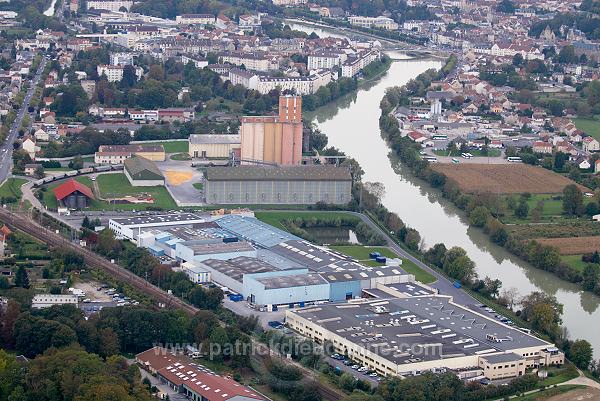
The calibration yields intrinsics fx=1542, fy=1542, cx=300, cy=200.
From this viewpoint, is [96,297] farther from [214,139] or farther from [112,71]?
[112,71]

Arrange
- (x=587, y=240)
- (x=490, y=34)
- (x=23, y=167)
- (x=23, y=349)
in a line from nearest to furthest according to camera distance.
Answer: (x=23, y=349) < (x=587, y=240) < (x=23, y=167) < (x=490, y=34)

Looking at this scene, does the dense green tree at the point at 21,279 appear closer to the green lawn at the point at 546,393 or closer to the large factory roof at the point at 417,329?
the large factory roof at the point at 417,329

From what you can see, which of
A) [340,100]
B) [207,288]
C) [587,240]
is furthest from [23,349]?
[340,100]

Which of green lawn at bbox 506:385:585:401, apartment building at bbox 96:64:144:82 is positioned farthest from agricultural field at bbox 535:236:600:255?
apartment building at bbox 96:64:144:82

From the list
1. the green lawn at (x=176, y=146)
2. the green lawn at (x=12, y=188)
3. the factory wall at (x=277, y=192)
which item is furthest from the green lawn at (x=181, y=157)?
the factory wall at (x=277, y=192)

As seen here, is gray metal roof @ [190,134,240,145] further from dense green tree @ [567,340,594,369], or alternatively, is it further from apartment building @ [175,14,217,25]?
apartment building @ [175,14,217,25]

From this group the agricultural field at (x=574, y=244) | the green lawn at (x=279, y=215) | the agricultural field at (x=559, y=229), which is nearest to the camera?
the agricultural field at (x=574, y=244)

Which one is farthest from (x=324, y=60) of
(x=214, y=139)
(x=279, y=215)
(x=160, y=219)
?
(x=160, y=219)

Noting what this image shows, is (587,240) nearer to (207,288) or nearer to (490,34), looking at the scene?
(207,288)
